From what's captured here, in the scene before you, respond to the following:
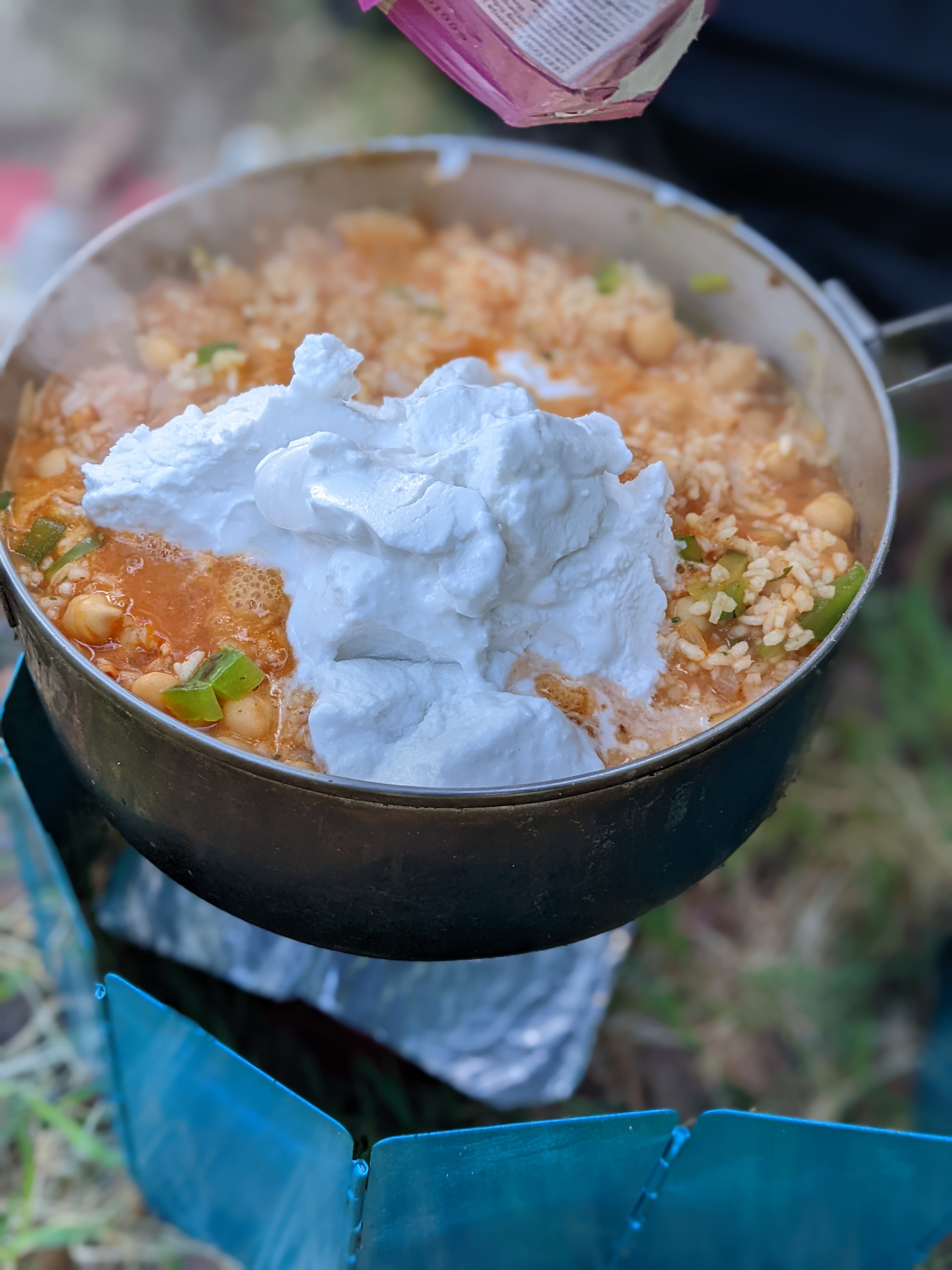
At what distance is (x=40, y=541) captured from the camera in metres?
1.44

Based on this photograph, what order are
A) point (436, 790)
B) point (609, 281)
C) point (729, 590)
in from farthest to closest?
point (609, 281) → point (729, 590) → point (436, 790)

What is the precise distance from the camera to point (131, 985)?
1.56m

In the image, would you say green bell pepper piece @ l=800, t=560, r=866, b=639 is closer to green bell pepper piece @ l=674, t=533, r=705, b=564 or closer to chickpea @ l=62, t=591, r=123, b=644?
green bell pepper piece @ l=674, t=533, r=705, b=564

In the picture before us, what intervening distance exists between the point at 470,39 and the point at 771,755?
3.23 feet

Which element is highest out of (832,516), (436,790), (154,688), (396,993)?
(832,516)

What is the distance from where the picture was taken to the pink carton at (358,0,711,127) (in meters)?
1.31

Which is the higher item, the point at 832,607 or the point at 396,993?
the point at 832,607

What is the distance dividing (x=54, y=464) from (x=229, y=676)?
0.51 metres

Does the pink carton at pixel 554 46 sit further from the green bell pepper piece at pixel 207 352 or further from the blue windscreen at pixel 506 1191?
the blue windscreen at pixel 506 1191

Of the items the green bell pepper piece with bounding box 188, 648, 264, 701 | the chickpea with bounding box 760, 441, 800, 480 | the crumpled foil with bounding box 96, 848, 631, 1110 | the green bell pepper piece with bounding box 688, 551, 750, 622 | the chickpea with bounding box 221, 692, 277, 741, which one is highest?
the chickpea with bounding box 760, 441, 800, 480

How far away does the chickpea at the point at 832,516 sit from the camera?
5.23 feet

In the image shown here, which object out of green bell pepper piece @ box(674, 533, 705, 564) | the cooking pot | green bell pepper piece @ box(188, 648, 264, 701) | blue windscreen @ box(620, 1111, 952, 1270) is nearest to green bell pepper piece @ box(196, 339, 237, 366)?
the cooking pot

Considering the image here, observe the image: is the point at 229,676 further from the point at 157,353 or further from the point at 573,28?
the point at 573,28

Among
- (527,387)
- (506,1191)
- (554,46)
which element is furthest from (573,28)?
(506,1191)
